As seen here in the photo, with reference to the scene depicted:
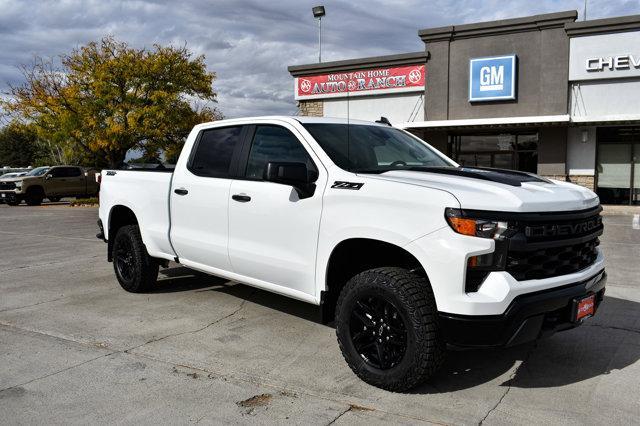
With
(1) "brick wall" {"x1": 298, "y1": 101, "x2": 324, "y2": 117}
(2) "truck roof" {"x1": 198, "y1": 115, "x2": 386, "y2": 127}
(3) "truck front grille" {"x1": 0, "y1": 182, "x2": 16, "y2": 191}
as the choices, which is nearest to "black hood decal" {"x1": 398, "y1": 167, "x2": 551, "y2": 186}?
(2) "truck roof" {"x1": 198, "y1": 115, "x2": 386, "y2": 127}

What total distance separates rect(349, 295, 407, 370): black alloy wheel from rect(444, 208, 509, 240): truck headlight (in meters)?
0.68

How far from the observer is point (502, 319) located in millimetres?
3297

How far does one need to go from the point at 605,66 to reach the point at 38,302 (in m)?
18.7

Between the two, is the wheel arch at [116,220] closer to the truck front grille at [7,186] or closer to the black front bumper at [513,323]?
the black front bumper at [513,323]

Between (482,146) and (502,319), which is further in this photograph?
(482,146)

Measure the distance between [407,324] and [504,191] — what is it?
100 centimetres

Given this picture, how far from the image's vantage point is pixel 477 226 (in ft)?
10.9

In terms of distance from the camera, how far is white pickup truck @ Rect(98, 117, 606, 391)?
334cm

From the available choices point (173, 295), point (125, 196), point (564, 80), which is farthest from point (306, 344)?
point (564, 80)

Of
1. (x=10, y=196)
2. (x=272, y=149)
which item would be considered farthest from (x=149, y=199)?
(x=10, y=196)

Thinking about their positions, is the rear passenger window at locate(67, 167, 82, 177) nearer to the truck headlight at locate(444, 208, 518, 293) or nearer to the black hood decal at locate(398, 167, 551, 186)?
the black hood decal at locate(398, 167, 551, 186)

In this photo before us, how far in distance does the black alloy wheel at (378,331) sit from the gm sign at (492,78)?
59.6ft

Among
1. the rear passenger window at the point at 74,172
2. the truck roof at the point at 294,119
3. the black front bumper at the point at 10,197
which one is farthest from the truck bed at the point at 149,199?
the rear passenger window at the point at 74,172

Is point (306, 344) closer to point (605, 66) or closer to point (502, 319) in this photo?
point (502, 319)
